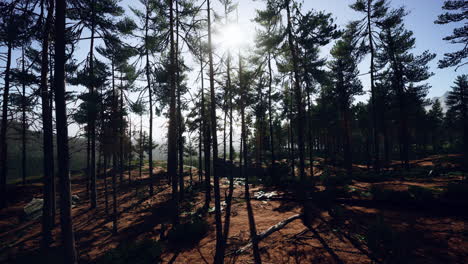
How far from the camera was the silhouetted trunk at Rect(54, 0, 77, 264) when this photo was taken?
495 centimetres

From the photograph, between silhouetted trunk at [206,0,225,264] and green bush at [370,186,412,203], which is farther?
green bush at [370,186,412,203]

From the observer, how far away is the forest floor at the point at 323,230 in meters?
5.32

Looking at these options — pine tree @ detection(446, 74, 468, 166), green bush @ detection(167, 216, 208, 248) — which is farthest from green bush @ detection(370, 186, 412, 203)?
pine tree @ detection(446, 74, 468, 166)

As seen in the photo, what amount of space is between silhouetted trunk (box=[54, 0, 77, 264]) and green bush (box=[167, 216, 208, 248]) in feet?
11.3

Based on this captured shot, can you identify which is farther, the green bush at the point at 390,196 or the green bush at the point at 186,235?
the green bush at the point at 390,196

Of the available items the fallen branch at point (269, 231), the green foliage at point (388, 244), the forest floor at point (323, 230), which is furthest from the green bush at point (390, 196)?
the fallen branch at point (269, 231)

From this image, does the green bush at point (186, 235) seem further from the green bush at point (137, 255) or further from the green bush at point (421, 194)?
the green bush at point (421, 194)

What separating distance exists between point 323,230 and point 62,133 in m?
9.63

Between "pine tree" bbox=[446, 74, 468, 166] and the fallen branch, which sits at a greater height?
"pine tree" bbox=[446, 74, 468, 166]

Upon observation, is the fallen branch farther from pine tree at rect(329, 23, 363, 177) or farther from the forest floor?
pine tree at rect(329, 23, 363, 177)

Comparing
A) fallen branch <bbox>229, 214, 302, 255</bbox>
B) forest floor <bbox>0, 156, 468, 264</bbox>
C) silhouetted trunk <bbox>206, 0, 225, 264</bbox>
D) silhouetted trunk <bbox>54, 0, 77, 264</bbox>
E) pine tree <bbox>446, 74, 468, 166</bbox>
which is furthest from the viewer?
pine tree <bbox>446, 74, 468, 166</bbox>

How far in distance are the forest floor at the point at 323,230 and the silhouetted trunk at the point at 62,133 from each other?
312 centimetres

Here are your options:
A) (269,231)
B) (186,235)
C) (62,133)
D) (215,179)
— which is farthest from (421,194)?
(62,133)

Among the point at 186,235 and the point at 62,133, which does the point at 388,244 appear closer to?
the point at 186,235
